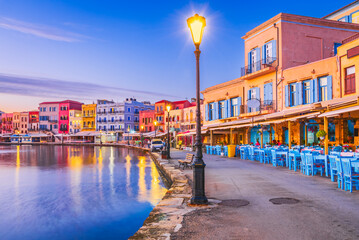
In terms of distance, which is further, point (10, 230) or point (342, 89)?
point (342, 89)

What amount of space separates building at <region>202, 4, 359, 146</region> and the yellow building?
65847 mm

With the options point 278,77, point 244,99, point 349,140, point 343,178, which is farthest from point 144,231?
point 244,99

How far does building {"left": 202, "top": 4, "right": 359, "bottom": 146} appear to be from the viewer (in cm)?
1917

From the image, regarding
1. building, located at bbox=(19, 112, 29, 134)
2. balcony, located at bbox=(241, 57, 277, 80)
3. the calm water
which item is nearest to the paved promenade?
the calm water

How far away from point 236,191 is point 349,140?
12.5 m

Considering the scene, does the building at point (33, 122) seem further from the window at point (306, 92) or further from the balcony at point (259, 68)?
the window at point (306, 92)

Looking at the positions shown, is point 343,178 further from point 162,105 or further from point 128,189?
point 162,105

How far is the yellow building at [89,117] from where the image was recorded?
86375mm

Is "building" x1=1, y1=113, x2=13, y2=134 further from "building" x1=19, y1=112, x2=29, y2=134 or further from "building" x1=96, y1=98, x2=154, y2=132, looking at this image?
"building" x1=96, y1=98, x2=154, y2=132

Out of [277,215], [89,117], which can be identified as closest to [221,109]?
[277,215]

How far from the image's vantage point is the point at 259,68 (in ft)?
81.2

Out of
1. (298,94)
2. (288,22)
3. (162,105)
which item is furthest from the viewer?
(162,105)

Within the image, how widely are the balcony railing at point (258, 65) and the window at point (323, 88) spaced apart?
4.57 meters

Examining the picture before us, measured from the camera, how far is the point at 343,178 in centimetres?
801
